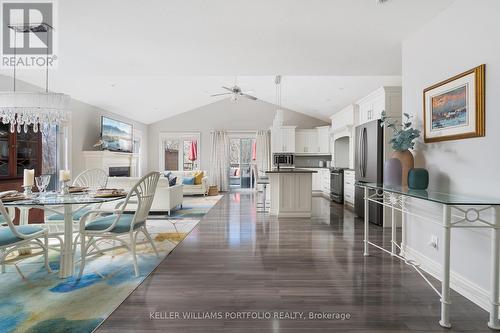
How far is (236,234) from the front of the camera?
3963 mm

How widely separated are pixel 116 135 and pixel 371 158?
250 inches

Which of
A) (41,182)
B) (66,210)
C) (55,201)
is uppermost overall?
(41,182)

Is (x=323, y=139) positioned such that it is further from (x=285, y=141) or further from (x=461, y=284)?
(x=461, y=284)

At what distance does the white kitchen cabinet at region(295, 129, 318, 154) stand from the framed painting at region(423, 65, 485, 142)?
6.65m

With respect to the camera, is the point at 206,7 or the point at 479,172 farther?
the point at 206,7

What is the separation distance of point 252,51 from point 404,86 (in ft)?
5.99

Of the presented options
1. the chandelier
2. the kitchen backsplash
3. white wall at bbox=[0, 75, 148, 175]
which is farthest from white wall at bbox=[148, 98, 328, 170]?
the chandelier

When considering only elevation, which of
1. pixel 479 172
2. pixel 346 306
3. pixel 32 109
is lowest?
pixel 346 306

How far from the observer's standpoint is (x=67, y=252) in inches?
98.5

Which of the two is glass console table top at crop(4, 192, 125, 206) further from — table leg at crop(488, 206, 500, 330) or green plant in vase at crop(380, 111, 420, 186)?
table leg at crop(488, 206, 500, 330)

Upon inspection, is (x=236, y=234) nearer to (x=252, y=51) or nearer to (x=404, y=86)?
(x=252, y=51)

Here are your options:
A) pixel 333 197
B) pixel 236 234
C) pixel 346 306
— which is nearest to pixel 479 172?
pixel 346 306

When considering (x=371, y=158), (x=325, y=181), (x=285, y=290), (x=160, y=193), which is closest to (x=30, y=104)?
(x=160, y=193)

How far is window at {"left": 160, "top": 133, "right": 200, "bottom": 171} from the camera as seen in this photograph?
9961 millimetres
